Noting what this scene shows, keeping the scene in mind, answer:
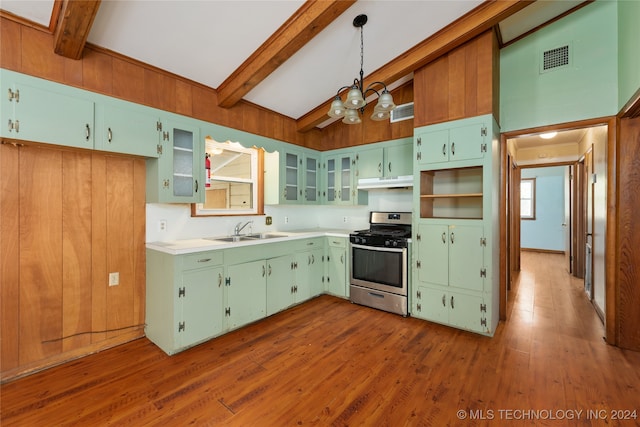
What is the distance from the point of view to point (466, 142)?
9.29 ft

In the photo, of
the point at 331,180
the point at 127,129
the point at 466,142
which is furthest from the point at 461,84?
the point at 127,129

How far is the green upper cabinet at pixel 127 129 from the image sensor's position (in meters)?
2.27

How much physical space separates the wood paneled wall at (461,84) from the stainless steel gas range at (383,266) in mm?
1369

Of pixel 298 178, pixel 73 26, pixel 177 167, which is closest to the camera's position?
pixel 73 26

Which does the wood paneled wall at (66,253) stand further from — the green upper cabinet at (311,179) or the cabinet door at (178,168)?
the green upper cabinet at (311,179)

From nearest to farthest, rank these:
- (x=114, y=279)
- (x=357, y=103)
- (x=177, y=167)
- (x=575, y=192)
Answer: (x=357, y=103) → (x=114, y=279) → (x=177, y=167) → (x=575, y=192)

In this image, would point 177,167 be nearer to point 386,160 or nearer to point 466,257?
point 386,160

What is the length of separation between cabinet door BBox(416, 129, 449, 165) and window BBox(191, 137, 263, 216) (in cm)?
219

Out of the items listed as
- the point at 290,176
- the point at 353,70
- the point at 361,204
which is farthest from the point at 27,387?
the point at 353,70

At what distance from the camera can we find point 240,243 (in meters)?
2.83

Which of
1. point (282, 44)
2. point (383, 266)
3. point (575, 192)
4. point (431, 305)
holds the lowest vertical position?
point (431, 305)

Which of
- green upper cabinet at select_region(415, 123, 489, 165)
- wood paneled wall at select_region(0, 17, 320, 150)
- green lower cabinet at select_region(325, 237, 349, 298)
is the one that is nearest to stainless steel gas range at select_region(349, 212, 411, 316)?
green lower cabinet at select_region(325, 237, 349, 298)

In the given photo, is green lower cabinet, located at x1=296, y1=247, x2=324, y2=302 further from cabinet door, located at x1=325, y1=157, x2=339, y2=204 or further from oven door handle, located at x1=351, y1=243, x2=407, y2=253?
cabinet door, located at x1=325, y1=157, x2=339, y2=204

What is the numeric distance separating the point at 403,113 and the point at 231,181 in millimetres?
2486
